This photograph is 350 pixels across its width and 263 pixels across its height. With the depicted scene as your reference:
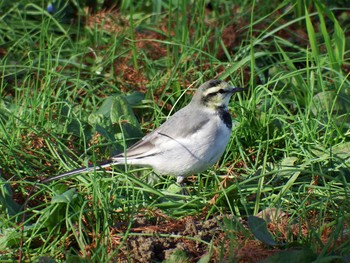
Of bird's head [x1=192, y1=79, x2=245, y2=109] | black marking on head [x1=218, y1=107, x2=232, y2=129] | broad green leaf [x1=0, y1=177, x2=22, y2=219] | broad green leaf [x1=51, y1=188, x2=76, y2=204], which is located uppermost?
bird's head [x1=192, y1=79, x2=245, y2=109]

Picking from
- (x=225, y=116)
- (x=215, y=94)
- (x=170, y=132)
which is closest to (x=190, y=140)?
(x=170, y=132)

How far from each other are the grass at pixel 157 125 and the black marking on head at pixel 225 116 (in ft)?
0.72

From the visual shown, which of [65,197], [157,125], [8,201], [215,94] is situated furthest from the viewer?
[157,125]

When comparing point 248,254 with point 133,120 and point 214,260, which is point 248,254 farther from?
point 133,120

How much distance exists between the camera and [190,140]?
227 inches

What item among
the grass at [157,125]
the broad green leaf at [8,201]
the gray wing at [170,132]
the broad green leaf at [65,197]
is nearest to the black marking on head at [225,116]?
the gray wing at [170,132]

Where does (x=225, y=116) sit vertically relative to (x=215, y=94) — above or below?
below

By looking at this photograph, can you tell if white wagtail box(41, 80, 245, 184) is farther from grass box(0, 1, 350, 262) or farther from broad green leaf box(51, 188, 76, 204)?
broad green leaf box(51, 188, 76, 204)

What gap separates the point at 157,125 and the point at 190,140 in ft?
2.70

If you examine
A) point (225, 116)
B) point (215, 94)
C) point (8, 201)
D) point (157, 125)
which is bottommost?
point (157, 125)

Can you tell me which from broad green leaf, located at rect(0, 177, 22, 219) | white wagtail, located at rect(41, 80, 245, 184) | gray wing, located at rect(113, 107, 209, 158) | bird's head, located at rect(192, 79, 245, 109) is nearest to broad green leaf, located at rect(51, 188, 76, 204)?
broad green leaf, located at rect(0, 177, 22, 219)

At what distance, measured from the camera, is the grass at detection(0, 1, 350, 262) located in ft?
15.4

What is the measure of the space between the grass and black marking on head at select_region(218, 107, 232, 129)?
219 millimetres

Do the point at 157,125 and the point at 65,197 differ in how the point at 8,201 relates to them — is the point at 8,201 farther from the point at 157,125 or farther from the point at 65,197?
the point at 157,125
